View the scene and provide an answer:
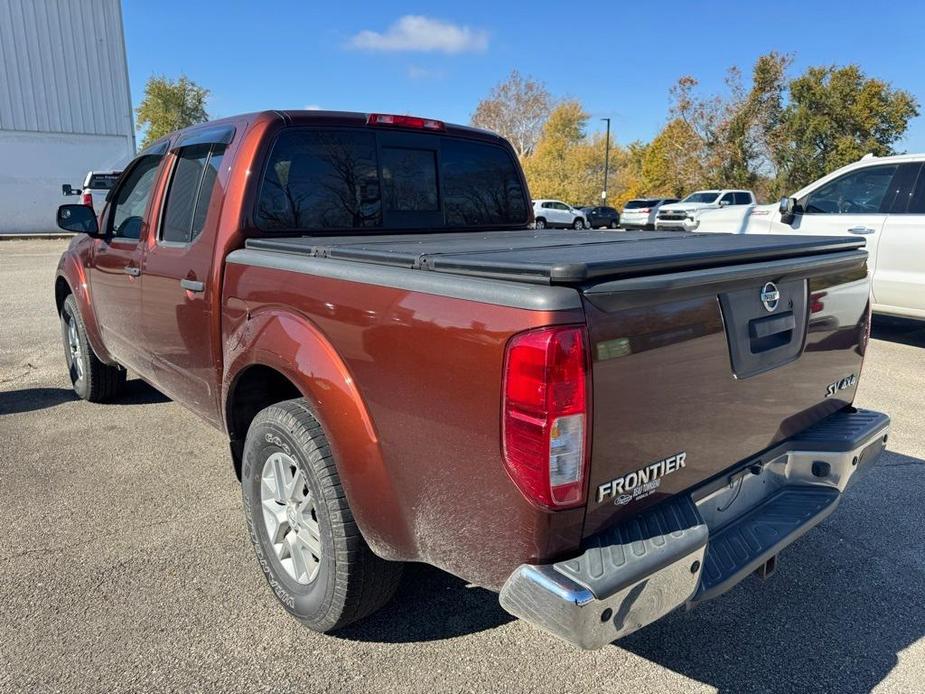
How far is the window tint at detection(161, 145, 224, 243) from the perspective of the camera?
3266 millimetres

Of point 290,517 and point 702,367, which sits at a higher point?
point 702,367

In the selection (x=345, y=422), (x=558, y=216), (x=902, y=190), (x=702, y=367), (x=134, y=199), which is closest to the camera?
(x=702, y=367)

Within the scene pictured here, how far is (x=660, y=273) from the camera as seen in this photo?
6.36 feet

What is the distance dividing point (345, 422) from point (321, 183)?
1.53 m

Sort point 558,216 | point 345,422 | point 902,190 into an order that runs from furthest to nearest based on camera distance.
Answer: point 558,216, point 902,190, point 345,422

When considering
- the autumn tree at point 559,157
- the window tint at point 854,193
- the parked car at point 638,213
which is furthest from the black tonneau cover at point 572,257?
the autumn tree at point 559,157

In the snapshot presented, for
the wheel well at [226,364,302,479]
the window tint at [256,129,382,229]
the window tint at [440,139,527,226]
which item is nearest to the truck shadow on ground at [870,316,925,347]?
the window tint at [440,139,527,226]

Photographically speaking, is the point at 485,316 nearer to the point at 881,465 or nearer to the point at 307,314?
the point at 307,314

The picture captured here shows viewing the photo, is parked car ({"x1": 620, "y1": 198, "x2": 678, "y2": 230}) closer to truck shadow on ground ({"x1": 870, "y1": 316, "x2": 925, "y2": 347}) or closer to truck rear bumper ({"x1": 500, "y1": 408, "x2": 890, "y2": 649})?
truck shadow on ground ({"x1": 870, "y1": 316, "x2": 925, "y2": 347})

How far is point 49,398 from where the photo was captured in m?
5.44

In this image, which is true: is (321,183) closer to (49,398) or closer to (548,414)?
(548,414)

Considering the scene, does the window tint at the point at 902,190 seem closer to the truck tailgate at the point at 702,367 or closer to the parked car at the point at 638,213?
the truck tailgate at the point at 702,367

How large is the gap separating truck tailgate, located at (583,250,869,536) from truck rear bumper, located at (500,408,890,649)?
75mm

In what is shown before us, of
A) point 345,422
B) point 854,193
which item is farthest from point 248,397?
point 854,193
